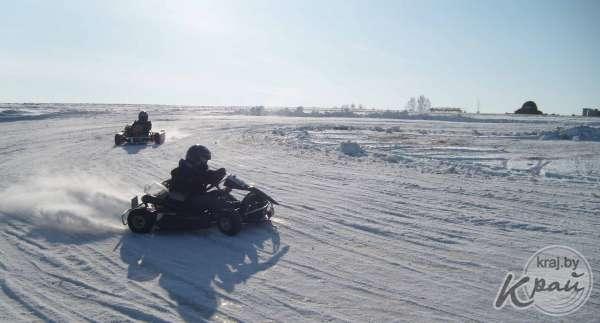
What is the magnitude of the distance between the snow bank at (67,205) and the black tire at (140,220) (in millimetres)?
385

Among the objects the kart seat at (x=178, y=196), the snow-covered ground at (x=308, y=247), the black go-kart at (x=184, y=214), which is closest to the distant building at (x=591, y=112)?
the snow-covered ground at (x=308, y=247)

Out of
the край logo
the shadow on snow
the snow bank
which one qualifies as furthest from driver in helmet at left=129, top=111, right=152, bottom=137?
the край logo

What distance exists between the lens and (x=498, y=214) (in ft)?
29.7

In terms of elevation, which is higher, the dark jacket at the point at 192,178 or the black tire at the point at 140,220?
the dark jacket at the point at 192,178

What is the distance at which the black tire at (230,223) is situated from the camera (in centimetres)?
749

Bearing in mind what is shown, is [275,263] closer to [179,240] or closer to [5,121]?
[179,240]

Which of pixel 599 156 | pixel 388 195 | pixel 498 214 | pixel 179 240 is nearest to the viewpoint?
pixel 179 240

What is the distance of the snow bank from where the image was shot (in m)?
8.01

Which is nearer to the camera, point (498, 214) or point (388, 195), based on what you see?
point (498, 214)

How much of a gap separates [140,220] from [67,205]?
2.18 metres

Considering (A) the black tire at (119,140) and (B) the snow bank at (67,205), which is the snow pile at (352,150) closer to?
(B) the snow bank at (67,205)

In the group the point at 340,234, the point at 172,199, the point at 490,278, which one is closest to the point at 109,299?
the point at 172,199

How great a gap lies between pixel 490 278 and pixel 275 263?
2.80 meters

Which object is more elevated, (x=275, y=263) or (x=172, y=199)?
(x=172, y=199)
